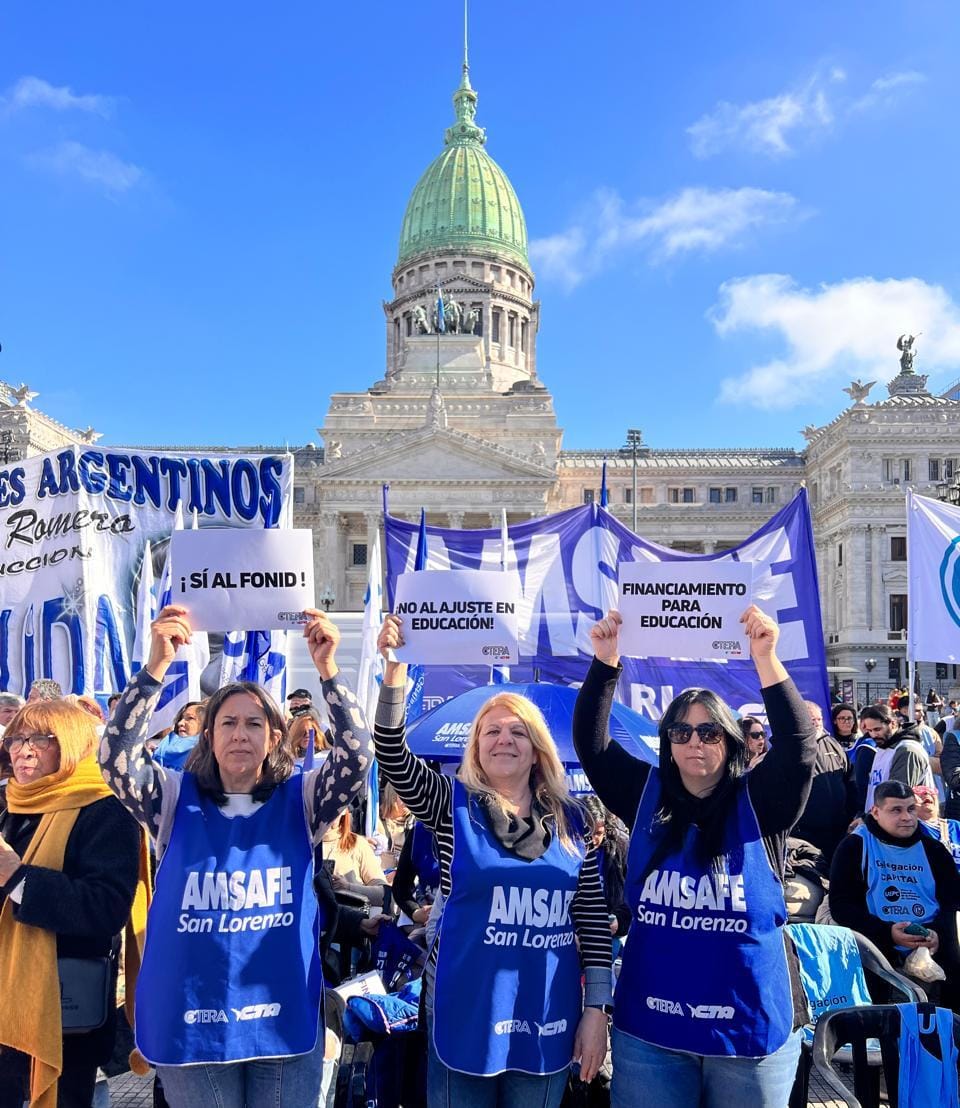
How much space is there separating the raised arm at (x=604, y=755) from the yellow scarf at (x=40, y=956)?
2.07 meters

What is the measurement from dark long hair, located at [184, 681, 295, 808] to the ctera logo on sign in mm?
8155

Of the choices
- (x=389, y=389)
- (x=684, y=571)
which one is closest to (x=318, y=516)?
(x=389, y=389)

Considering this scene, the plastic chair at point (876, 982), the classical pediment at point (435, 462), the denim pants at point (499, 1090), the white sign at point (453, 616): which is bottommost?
the plastic chair at point (876, 982)

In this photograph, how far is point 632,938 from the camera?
3.39 m

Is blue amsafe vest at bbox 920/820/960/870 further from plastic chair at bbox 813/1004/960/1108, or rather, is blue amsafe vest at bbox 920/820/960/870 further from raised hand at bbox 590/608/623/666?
raised hand at bbox 590/608/623/666

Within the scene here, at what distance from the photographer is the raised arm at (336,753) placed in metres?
3.53

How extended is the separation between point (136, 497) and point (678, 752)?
24.4 feet

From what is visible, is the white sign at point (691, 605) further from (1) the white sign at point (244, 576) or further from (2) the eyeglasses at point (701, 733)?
(1) the white sign at point (244, 576)

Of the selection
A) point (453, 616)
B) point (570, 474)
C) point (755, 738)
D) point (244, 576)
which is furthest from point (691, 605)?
point (570, 474)

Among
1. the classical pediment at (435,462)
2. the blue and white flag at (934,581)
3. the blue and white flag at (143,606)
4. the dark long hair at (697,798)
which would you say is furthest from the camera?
the classical pediment at (435,462)

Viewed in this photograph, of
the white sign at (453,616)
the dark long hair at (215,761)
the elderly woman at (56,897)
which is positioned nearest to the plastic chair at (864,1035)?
the dark long hair at (215,761)

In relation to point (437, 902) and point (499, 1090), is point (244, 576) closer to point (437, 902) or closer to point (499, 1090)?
point (437, 902)

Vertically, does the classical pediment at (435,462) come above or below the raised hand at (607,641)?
above

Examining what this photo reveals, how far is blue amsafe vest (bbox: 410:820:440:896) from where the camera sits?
5203 mm
